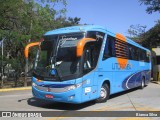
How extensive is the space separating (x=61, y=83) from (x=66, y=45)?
4.78ft

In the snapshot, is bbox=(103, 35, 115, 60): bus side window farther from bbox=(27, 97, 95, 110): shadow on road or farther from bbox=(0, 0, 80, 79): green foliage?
bbox=(0, 0, 80, 79): green foliage

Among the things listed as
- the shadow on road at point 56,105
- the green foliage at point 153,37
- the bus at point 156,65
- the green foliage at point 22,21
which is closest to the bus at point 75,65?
the shadow on road at point 56,105

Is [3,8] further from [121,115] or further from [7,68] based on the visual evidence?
[121,115]

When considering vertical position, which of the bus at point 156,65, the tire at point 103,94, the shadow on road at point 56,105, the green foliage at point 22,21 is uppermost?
the green foliage at point 22,21

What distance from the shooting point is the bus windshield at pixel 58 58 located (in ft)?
37.4

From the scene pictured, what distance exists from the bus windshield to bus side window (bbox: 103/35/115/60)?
6.04ft

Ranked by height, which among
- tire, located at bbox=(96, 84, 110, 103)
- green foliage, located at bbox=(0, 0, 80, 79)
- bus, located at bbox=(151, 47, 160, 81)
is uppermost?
green foliage, located at bbox=(0, 0, 80, 79)

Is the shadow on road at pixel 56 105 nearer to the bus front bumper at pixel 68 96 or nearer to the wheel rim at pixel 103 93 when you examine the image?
the wheel rim at pixel 103 93

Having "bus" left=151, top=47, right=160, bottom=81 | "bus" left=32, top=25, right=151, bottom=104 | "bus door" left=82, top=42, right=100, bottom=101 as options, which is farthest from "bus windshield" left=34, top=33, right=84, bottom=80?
"bus" left=151, top=47, right=160, bottom=81

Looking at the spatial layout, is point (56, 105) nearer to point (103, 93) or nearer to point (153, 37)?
point (103, 93)

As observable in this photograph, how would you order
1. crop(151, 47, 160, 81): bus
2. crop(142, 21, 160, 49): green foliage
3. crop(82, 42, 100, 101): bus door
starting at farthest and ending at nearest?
crop(142, 21, 160, 49): green foliage, crop(151, 47, 160, 81): bus, crop(82, 42, 100, 101): bus door

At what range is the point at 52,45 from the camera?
39.9ft

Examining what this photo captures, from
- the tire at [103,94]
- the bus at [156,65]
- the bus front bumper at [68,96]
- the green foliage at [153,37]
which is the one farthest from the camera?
the green foliage at [153,37]

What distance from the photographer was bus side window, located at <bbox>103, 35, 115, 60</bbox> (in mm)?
13419
